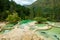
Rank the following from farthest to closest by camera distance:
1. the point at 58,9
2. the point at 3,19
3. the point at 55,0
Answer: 1. the point at 55,0
2. the point at 58,9
3. the point at 3,19

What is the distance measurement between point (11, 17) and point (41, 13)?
376 cm

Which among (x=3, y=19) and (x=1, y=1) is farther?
(x=1, y=1)

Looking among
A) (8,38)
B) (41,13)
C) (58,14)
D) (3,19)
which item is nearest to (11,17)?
(3,19)

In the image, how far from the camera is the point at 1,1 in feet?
53.4

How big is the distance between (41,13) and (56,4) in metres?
3.15

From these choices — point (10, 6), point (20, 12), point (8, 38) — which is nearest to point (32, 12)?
point (20, 12)

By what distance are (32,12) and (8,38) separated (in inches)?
413

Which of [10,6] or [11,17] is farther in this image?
[10,6]

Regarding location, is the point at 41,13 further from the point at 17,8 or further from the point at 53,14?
the point at 17,8

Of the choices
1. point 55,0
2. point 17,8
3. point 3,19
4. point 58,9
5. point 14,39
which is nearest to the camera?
point 14,39

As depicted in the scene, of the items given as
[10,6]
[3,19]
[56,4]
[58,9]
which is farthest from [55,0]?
[3,19]

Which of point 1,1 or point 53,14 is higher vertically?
point 1,1

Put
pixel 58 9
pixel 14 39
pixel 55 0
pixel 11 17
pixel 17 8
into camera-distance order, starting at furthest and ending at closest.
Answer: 1. pixel 55 0
2. pixel 17 8
3. pixel 58 9
4. pixel 11 17
5. pixel 14 39

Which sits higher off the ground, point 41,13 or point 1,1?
point 1,1
